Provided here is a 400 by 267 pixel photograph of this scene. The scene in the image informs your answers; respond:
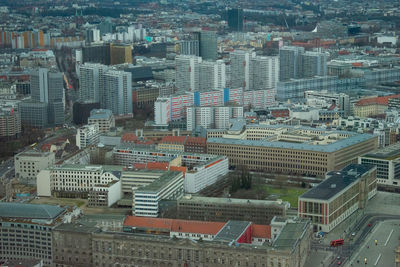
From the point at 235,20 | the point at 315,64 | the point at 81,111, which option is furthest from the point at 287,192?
the point at 235,20

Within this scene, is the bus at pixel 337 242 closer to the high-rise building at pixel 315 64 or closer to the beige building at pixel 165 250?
the beige building at pixel 165 250

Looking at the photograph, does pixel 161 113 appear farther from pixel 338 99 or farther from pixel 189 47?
pixel 189 47

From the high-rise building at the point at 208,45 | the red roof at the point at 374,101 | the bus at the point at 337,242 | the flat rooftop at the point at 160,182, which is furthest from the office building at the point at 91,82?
the bus at the point at 337,242

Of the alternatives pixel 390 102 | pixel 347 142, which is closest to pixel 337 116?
pixel 390 102

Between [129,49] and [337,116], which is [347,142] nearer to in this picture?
[337,116]

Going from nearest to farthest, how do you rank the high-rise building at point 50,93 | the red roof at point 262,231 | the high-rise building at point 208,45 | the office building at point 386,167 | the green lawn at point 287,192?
the red roof at point 262,231, the green lawn at point 287,192, the office building at point 386,167, the high-rise building at point 50,93, the high-rise building at point 208,45

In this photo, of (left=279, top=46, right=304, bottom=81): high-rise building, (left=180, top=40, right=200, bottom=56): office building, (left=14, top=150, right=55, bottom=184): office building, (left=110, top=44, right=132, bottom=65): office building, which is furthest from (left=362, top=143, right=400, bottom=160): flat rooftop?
(left=110, top=44, right=132, bottom=65): office building

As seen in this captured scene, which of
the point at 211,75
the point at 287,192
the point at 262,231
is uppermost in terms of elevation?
the point at 211,75
